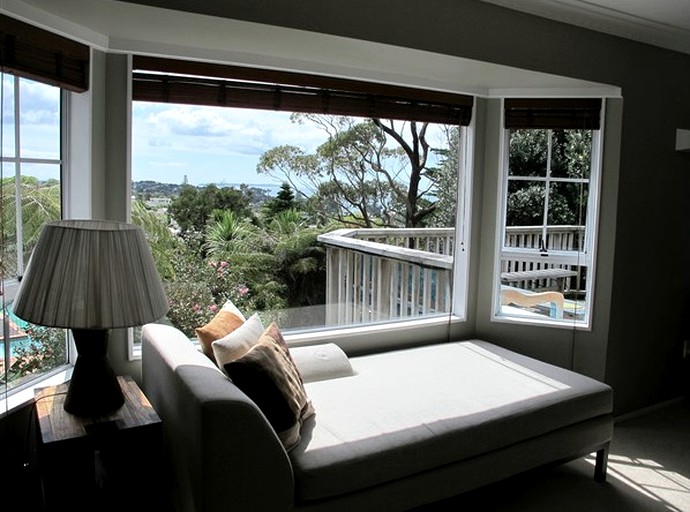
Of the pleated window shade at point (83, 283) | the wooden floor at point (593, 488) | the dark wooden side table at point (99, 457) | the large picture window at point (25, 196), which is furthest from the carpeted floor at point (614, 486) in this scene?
the large picture window at point (25, 196)

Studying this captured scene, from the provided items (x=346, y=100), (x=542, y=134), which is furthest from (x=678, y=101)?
(x=346, y=100)

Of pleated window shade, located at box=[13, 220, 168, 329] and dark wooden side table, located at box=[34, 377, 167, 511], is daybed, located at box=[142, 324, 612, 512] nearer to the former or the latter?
dark wooden side table, located at box=[34, 377, 167, 511]

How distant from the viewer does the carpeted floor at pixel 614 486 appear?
112 inches

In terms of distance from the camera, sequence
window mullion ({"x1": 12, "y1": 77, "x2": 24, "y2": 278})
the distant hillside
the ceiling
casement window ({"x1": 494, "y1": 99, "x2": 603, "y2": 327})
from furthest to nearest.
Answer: casement window ({"x1": 494, "y1": 99, "x2": 603, "y2": 327}) → the ceiling → the distant hillside → window mullion ({"x1": 12, "y1": 77, "x2": 24, "y2": 278})

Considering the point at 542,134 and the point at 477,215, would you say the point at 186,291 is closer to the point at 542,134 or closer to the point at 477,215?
the point at 477,215

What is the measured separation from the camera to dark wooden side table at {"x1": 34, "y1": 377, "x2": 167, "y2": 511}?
199 cm

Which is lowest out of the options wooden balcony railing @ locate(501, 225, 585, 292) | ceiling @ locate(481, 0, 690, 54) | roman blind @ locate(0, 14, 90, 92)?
wooden balcony railing @ locate(501, 225, 585, 292)

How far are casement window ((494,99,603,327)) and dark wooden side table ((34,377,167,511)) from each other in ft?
8.16

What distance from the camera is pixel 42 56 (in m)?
2.33

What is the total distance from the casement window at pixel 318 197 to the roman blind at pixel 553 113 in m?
0.29

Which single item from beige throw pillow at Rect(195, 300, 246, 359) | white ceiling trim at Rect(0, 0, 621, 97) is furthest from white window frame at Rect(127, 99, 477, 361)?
beige throw pillow at Rect(195, 300, 246, 359)

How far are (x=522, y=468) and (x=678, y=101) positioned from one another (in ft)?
8.84

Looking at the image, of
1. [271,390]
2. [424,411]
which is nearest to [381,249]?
[424,411]

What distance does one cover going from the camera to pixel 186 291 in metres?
3.17
